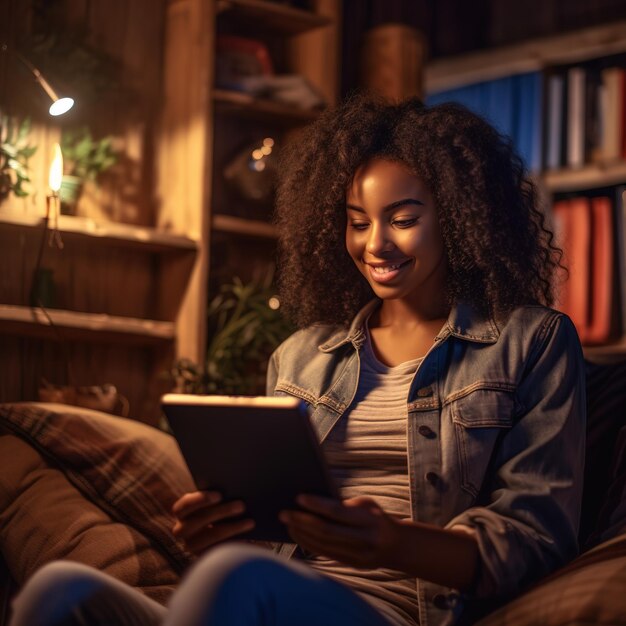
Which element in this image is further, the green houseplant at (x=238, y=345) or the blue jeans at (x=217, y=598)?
the green houseplant at (x=238, y=345)

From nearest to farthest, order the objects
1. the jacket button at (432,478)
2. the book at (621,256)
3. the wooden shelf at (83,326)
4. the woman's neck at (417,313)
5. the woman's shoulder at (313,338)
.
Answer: the jacket button at (432,478) → the woman's neck at (417,313) → the woman's shoulder at (313,338) → the wooden shelf at (83,326) → the book at (621,256)

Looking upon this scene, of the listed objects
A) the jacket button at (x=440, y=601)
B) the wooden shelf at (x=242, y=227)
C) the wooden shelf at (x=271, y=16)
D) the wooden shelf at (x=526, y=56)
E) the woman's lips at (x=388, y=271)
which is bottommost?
the jacket button at (x=440, y=601)

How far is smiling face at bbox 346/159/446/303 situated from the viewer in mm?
1697

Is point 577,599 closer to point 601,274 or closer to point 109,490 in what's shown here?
point 109,490

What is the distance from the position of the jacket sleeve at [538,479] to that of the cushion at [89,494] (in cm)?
61

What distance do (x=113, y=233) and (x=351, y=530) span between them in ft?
5.08

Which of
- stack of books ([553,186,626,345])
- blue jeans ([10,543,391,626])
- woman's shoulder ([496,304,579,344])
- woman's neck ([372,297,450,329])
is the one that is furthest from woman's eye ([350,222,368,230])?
stack of books ([553,186,626,345])

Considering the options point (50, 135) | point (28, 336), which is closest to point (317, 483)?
point (28, 336)

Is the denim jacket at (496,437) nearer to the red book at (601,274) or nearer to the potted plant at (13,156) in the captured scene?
the potted plant at (13,156)

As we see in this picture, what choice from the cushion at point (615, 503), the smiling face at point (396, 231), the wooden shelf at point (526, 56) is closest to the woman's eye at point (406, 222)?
the smiling face at point (396, 231)

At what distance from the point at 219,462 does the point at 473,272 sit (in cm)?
57

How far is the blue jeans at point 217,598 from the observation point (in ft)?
3.74

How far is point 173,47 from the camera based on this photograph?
9.74ft

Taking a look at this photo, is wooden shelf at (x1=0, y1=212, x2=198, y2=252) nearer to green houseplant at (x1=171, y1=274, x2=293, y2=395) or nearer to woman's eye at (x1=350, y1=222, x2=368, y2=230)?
green houseplant at (x1=171, y1=274, x2=293, y2=395)
